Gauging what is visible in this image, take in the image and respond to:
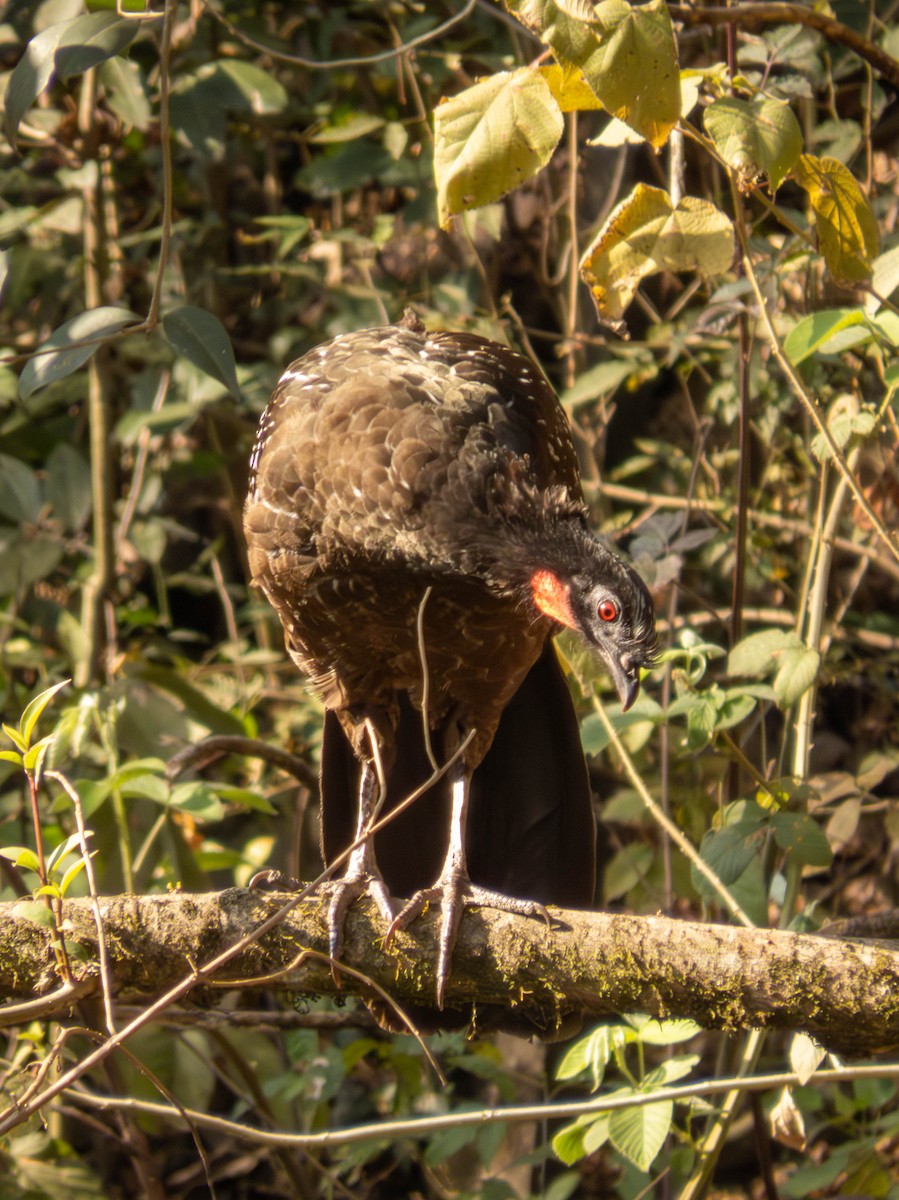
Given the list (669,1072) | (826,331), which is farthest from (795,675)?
(669,1072)

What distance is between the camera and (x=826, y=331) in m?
2.24

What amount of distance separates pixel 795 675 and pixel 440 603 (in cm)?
74

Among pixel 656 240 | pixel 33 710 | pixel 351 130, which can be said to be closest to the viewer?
pixel 33 710

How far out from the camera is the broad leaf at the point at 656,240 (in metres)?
2.30

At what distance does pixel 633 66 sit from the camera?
6.34ft

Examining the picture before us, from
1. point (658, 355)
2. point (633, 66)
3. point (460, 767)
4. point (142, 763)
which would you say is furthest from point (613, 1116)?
point (658, 355)

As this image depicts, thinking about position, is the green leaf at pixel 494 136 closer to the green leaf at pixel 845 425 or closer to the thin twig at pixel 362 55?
the thin twig at pixel 362 55

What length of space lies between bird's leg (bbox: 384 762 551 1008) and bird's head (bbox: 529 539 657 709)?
46 cm

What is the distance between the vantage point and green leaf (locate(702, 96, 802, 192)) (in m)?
2.07

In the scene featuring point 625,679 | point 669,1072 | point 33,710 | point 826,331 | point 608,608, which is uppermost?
point 826,331

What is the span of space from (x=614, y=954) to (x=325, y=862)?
1193mm

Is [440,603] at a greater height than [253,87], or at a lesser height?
lesser

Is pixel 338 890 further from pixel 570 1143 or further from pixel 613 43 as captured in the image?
pixel 613 43

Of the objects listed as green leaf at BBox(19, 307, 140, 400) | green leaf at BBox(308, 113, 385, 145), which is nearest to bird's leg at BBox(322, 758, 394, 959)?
green leaf at BBox(19, 307, 140, 400)
